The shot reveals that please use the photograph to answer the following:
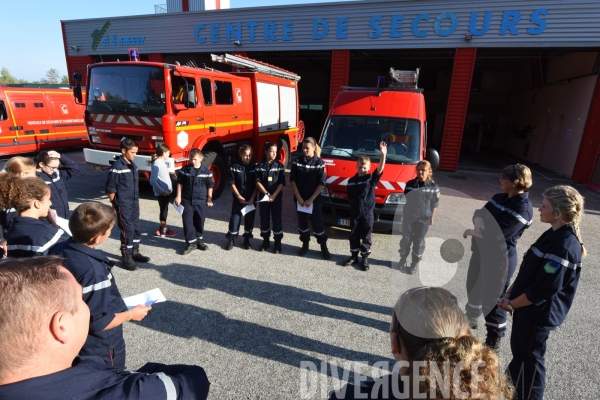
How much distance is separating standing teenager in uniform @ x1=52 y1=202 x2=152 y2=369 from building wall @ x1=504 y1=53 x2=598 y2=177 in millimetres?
15198

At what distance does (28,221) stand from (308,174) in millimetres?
3358

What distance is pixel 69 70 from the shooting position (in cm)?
1725

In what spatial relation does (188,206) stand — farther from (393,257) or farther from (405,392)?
(405,392)

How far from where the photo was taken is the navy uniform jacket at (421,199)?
4094mm

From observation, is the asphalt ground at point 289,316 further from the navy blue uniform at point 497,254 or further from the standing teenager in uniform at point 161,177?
the standing teenager in uniform at point 161,177

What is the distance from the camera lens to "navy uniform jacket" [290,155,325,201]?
490 cm

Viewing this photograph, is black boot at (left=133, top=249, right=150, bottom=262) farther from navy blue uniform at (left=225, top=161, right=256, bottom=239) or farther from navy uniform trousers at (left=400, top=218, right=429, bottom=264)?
navy uniform trousers at (left=400, top=218, right=429, bottom=264)

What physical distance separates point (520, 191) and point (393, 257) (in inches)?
93.7

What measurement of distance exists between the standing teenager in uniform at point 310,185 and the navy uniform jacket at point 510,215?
7.78ft

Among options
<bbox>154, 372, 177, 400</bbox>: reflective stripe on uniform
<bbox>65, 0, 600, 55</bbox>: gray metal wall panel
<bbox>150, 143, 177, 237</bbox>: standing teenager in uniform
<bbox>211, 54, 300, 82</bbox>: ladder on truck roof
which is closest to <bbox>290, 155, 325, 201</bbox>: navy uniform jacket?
<bbox>150, 143, 177, 237</bbox>: standing teenager in uniform

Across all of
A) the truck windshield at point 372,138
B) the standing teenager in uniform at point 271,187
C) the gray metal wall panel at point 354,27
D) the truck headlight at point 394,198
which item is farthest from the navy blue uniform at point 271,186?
the gray metal wall panel at point 354,27

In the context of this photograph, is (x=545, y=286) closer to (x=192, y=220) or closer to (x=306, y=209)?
(x=306, y=209)

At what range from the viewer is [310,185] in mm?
4977

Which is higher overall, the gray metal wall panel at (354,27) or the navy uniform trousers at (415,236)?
the gray metal wall panel at (354,27)
